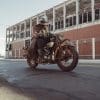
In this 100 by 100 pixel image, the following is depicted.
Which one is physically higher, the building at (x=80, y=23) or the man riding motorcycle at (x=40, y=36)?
the building at (x=80, y=23)

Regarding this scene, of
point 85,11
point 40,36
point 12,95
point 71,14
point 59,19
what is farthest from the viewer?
point 59,19

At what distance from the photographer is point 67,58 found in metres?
9.23

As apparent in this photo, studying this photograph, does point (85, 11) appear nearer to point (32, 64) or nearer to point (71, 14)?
point (71, 14)

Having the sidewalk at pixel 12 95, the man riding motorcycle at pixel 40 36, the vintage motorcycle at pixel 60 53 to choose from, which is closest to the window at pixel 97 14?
the man riding motorcycle at pixel 40 36

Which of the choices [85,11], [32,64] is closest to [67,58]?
[32,64]

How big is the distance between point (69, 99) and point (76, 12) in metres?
46.7

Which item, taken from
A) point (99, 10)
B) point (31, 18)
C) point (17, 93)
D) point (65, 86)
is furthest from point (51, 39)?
point (31, 18)

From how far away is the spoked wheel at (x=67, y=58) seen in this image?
9055 mm

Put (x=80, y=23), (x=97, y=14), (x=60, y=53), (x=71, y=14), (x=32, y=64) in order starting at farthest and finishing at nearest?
(x=71, y=14) < (x=80, y=23) < (x=97, y=14) < (x=32, y=64) < (x=60, y=53)

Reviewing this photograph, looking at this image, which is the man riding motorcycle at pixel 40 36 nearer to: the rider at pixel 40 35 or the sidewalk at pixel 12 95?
the rider at pixel 40 35

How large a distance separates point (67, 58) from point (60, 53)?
0.26 metres

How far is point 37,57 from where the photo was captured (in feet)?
35.3

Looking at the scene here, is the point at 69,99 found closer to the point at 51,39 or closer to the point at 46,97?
the point at 46,97

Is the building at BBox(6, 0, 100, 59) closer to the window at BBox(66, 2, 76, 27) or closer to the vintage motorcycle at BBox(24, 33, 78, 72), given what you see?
the window at BBox(66, 2, 76, 27)
